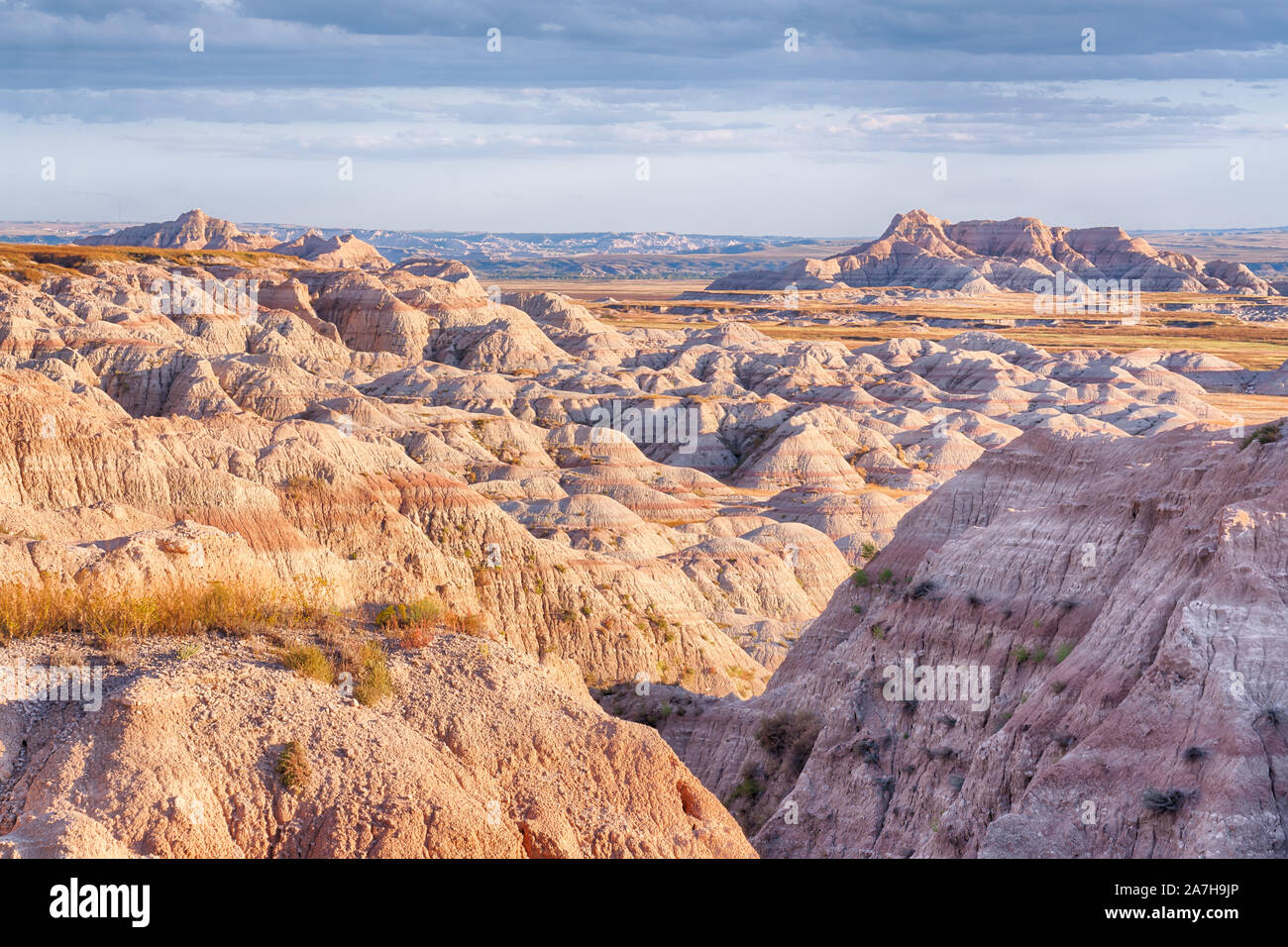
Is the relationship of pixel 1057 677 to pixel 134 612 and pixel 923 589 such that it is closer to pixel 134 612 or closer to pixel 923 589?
pixel 923 589

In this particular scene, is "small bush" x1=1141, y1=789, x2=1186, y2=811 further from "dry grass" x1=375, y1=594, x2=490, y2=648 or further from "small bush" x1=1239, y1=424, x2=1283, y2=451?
"small bush" x1=1239, y1=424, x2=1283, y2=451

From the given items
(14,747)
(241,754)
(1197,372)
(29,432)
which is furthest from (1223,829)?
(1197,372)

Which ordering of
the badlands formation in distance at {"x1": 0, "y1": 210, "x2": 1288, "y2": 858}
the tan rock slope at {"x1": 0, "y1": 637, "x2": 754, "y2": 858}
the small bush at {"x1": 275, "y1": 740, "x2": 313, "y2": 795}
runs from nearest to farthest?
the tan rock slope at {"x1": 0, "y1": 637, "x2": 754, "y2": 858} < the small bush at {"x1": 275, "y1": 740, "x2": 313, "y2": 795} < the badlands formation in distance at {"x1": 0, "y1": 210, "x2": 1288, "y2": 858}

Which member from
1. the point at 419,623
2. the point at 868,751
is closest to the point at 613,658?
the point at 868,751

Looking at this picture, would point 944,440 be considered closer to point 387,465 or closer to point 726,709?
point 387,465

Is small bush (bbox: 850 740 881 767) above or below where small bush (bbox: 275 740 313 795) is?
below

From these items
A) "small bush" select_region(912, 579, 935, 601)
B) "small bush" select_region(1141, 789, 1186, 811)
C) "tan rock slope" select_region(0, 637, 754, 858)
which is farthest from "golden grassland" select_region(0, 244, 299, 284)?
"small bush" select_region(1141, 789, 1186, 811)
